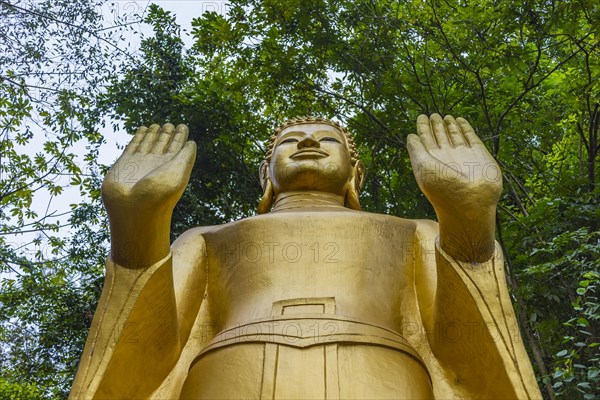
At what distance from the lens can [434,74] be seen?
8.16m

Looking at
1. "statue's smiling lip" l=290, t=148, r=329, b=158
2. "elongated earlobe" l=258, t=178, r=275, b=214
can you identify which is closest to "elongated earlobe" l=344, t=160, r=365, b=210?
"statue's smiling lip" l=290, t=148, r=329, b=158

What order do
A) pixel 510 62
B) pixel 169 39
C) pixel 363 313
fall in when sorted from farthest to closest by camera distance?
pixel 169 39
pixel 510 62
pixel 363 313

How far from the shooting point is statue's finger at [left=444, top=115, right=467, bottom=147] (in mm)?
3611

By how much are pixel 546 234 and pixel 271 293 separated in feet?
12.0

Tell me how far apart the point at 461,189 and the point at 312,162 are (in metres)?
1.42

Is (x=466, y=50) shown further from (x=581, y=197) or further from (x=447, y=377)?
(x=447, y=377)

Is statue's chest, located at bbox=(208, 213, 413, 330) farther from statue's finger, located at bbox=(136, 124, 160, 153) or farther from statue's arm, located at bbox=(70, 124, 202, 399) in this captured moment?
statue's finger, located at bbox=(136, 124, 160, 153)

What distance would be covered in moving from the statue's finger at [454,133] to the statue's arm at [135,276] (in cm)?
113

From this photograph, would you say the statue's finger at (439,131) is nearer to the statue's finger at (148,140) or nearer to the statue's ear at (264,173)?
the statue's finger at (148,140)

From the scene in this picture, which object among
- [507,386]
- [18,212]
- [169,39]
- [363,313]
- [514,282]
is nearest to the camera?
[507,386]

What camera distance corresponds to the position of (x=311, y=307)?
3607mm

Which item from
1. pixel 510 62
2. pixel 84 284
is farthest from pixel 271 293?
pixel 84 284

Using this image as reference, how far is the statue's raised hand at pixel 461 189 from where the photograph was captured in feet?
11.0

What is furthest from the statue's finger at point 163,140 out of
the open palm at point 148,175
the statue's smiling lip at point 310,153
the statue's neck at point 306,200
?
the statue's smiling lip at point 310,153
